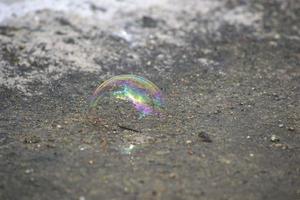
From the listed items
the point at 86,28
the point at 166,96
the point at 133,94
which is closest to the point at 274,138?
the point at 166,96

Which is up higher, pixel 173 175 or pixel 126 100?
pixel 126 100

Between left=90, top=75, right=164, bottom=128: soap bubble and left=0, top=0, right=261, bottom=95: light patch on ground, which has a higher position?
left=0, top=0, right=261, bottom=95: light patch on ground

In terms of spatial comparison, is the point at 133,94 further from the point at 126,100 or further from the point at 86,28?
the point at 86,28

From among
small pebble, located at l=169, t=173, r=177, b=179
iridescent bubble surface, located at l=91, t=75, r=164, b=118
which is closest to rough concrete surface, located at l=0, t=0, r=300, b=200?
small pebble, located at l=169, t=173, r=177, b=179

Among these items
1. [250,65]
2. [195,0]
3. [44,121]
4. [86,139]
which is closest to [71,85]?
[44,121]

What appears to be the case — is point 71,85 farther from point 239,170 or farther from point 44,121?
point 239,170

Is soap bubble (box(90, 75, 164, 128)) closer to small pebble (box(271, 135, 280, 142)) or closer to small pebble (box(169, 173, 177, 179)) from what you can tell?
small pebble (box(169, 173, 177, 179))

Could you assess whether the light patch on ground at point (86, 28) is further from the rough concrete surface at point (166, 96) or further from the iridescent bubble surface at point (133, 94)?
the iridescent bubble surface at point (133, 94)
